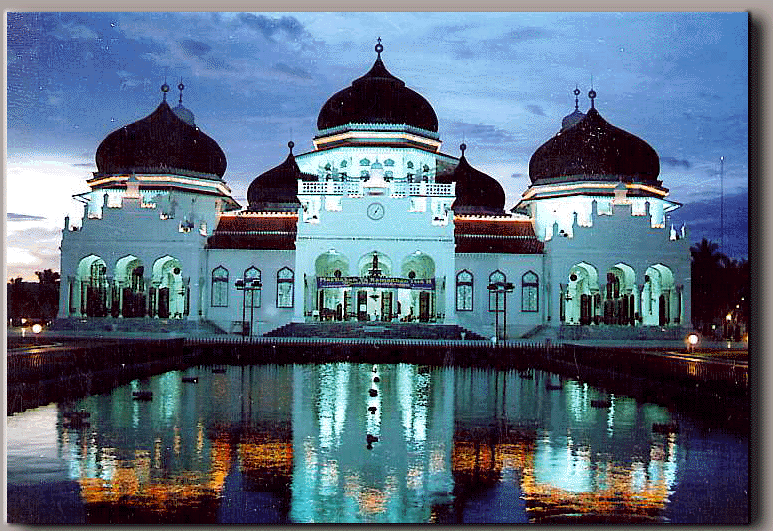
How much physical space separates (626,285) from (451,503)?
2311 cm

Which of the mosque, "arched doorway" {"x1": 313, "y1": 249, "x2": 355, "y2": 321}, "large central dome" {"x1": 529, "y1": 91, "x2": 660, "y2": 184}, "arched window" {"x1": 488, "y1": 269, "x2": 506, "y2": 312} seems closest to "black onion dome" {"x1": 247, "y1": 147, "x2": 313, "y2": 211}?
the mosque

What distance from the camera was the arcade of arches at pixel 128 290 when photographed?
1196 inches

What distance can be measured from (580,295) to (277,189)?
12935mm

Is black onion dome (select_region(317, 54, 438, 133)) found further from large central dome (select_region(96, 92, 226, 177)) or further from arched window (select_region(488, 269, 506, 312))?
arched window (select_region(488, 269, 506, 312))

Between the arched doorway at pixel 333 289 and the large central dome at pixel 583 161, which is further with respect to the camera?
the large central dome at pixel 583 161

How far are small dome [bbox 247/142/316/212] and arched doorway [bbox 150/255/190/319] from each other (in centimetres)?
573

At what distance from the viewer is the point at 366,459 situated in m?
10.4

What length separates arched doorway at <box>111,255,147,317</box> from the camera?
100 ft

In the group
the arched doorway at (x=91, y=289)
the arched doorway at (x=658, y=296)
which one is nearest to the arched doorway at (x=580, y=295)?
the arched doorway at (x=658, y=296)

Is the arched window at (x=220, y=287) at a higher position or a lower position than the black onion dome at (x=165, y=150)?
lower

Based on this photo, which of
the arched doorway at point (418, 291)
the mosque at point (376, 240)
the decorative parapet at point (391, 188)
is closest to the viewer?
the arched doorway at point (418, 291)

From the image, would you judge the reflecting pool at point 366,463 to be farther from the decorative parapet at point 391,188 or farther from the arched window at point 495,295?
the decorative parapet at point 391,188

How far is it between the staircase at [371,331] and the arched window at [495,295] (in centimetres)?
300

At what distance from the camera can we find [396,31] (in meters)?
11.6
